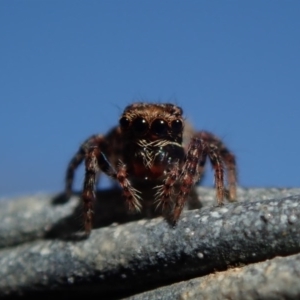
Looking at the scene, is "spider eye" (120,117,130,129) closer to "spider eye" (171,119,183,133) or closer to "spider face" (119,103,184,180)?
"spider face" (119,103,184,180)

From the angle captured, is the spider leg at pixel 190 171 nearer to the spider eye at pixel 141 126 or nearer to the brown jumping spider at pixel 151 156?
the brown jumping spider at pixel 151 156

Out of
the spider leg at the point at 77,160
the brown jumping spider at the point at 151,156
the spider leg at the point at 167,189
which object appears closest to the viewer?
the spider leg at the point at 167,189

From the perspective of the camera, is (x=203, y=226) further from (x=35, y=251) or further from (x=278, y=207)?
(x=35, y=251)

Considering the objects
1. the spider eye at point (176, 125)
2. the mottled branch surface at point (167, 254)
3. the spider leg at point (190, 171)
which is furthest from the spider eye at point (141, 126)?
the mottled branch surface at point (167, 254)

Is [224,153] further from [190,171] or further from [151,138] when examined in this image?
[190,171]

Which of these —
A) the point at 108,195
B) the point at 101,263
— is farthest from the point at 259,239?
the point at 108,195

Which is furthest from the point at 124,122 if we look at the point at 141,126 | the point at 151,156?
the point at 151,156

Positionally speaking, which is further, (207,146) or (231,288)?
(207,146)
